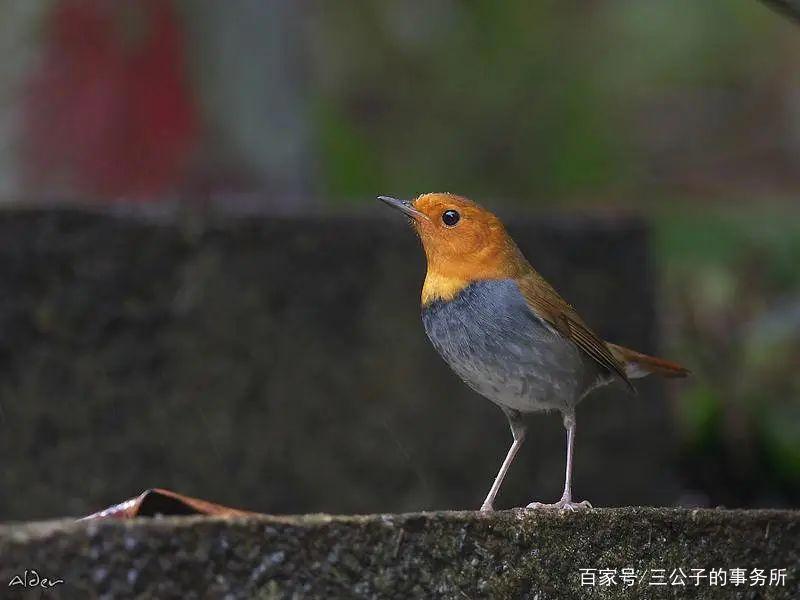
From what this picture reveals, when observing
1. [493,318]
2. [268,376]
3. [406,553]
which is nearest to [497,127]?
[268,376]

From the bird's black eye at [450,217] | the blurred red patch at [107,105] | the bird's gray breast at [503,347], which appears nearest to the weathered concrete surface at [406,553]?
the bird's gray breast at [503,347]

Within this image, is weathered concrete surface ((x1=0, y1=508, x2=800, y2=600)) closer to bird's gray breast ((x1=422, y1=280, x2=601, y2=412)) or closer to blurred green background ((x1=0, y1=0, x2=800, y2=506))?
bird's gray breast ((x1=422, y1=280, x2=601, y2=412))

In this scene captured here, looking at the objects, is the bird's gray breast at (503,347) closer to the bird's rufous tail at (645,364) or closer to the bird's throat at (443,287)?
the bird's throat at (443,287)

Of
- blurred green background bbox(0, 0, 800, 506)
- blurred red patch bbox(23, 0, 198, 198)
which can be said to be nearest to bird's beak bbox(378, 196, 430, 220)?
blurred green background bbox(0, 0, 800, 506)

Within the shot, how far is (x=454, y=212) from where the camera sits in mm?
3990

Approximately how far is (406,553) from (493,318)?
123 centimetres

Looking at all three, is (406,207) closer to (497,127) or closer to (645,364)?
(645,364)

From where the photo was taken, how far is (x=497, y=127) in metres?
12.5

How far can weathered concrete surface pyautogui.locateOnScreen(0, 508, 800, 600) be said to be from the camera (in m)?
2.56

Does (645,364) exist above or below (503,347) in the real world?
below

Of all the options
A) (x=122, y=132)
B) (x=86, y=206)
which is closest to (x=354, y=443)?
(x=86, y=206)

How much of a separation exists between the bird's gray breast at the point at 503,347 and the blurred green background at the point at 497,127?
2315 mm

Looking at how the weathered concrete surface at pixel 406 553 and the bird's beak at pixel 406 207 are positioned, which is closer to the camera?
the weathered concrete surface at pixel 406 553

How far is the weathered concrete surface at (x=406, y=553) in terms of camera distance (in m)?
2.56
